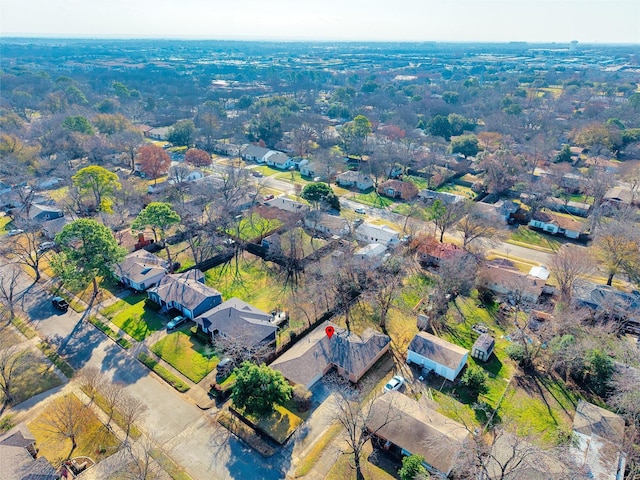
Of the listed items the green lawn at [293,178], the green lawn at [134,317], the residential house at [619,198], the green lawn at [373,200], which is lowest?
the green lawn at [293,178]

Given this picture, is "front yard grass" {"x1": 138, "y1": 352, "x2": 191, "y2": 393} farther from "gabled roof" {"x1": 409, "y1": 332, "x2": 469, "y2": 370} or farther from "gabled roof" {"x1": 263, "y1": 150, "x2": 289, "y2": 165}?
"gabled roof" {"x1": 263, "y1": 150, "x2": 289, "y2": 165}

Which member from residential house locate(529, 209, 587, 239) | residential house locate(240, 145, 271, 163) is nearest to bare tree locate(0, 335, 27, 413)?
residential house locate(240, 145, 271, 163)

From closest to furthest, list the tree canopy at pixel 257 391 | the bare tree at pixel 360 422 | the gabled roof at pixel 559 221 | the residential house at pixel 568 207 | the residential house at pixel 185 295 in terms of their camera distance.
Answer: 1. the bare tree at pixel 360 422
2. the tree canopy at pixel 257 391
3. the residential house at pixel 185 295
4. the gabled roof at pixel 559 221
5. the residential house at pixel 568 207

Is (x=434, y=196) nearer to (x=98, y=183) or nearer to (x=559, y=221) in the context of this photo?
(x=559, y=221)

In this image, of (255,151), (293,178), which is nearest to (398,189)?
(293,178)

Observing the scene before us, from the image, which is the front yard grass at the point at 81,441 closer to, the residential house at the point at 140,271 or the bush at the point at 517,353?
the residential house at the point at 140,271

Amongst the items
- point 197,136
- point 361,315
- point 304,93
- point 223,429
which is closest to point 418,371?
point 361,315

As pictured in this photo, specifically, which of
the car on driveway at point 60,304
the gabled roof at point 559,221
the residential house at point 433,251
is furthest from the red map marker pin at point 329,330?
the gabled roof at point 559,221
